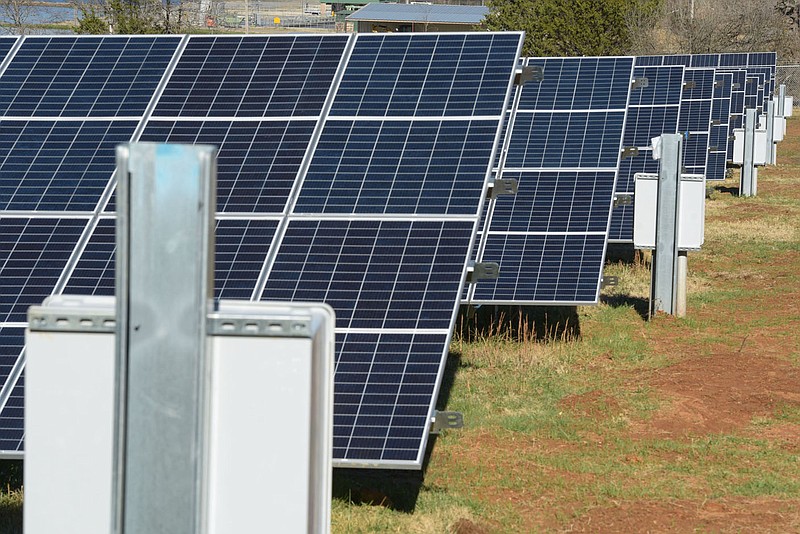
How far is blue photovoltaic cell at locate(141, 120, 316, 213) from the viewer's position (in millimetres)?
8586

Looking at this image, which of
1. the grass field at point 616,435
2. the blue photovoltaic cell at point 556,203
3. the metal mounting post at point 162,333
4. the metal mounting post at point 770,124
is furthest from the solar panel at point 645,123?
the metal mounting post at point 162,333

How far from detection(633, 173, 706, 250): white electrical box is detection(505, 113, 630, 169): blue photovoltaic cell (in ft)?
1.73

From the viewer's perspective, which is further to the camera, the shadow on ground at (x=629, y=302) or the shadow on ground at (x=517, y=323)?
the shadow on ground at (x=629, y=302)

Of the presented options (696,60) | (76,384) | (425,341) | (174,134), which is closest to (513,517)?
(425,341)

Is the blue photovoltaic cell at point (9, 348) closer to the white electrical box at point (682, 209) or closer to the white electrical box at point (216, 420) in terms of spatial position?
the white electrical box at point (216, 420)

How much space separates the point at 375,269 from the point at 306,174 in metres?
1.16

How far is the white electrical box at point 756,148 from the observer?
93.6 feet

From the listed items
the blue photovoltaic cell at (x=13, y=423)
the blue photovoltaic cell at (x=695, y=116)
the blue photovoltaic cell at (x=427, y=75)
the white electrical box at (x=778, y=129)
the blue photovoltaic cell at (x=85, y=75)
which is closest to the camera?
the blue photovoltaic cell at (x=13, y=423)

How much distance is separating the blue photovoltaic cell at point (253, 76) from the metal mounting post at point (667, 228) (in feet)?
16.8

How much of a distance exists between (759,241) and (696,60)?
735 inches

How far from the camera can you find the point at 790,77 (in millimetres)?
59781

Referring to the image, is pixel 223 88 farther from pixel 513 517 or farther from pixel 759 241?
pixel 759 241

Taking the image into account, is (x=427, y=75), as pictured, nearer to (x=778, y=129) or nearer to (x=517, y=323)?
(x=517, y=323)

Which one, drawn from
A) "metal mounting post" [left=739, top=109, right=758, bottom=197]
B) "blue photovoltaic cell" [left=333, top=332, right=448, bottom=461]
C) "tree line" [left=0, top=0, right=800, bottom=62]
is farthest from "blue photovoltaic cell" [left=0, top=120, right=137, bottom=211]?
"tree line" [left=0, top=0, right=800, bottom=62]
